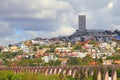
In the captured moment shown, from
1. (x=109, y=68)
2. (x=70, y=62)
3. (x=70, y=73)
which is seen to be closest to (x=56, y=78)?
(x=109, y=68)

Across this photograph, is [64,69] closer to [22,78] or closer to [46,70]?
[46,70]

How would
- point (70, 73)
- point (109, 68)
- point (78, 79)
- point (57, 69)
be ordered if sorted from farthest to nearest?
point (57, 69), point (70, 73), point (109, 68), point (78, 79)

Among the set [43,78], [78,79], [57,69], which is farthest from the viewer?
[57,69]

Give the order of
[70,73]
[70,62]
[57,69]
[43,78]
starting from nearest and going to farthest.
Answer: [43,78] → [70,73] → [57,69] → [70,62]

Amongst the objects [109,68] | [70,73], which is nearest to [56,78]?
[109,68]

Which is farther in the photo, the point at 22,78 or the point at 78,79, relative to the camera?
the point at 22,78

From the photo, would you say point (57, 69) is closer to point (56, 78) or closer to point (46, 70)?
point (46, 70)

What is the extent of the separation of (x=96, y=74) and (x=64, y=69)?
83.8ft

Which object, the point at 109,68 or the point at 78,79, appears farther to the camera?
the point at 109,68

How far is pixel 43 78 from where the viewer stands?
272 ft

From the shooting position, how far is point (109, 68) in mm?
89188

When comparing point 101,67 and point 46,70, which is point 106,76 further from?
point 46,70

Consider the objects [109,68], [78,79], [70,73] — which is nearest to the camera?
[78,79]

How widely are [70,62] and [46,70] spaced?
6510cm
